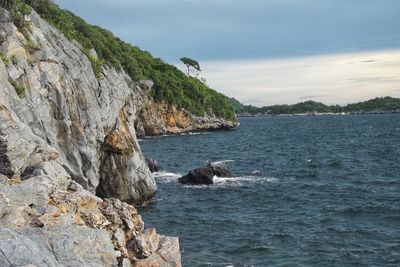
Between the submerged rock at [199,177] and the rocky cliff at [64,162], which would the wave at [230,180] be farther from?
the rocky cliff at [64,162]

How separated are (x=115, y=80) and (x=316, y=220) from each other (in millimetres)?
19057

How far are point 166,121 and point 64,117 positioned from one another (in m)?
92.1

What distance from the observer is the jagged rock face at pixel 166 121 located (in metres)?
111

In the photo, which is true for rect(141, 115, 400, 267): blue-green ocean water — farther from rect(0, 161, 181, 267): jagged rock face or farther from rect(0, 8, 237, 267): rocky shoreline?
rect(0, 161, 181, 267): jagged rock face

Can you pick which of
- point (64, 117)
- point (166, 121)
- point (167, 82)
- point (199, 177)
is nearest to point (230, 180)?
point (199, 177)

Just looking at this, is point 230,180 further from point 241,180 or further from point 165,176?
point 165,176

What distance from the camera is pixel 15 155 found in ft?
56.4

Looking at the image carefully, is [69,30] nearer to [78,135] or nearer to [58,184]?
[78,135]

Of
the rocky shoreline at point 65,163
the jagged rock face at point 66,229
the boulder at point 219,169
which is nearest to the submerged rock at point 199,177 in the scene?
the boulder at point 219,169

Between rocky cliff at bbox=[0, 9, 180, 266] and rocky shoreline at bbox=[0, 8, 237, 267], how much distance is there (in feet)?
0.13

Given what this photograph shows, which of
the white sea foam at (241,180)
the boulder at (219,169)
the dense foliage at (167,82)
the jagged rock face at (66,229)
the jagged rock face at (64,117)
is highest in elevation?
the dense foliage at (167,82)

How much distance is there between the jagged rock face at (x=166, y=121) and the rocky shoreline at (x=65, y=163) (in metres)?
70.9

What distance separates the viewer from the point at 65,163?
2462 centimetres

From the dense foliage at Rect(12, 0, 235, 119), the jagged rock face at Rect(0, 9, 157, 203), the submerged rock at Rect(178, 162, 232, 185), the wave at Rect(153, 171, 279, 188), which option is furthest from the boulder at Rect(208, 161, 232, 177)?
the dense foliage at Rect(12, 0, 235, 119)
